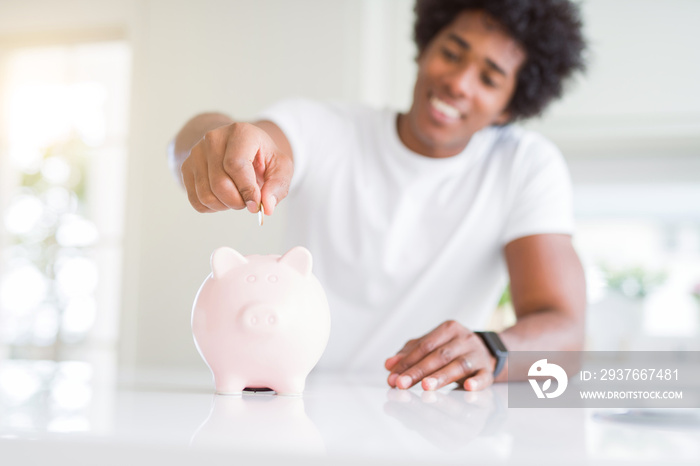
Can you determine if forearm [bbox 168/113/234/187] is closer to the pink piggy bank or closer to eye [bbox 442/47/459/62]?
the pink piggy bank

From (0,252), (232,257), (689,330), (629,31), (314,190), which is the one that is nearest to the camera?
(232,257)

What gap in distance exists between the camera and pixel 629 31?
7.69 feet

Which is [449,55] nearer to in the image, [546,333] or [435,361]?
[546,333]

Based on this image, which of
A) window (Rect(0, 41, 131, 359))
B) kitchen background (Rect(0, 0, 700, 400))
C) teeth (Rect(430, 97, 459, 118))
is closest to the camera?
teeth (Rect(430, 97, 459, 118))

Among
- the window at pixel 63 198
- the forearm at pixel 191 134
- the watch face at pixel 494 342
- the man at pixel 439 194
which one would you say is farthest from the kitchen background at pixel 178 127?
the watch face at pixel 494 342

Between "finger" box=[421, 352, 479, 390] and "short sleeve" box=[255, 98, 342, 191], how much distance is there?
64cm

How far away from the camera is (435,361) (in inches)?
33.0

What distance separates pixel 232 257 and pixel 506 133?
998 mm

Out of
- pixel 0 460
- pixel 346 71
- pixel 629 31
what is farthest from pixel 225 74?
pixel 0 460

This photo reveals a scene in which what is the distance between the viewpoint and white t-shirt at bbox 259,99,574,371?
1366 mm

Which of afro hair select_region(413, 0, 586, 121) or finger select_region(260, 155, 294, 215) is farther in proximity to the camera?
afro hair select_region(413, 0, 586, 121)

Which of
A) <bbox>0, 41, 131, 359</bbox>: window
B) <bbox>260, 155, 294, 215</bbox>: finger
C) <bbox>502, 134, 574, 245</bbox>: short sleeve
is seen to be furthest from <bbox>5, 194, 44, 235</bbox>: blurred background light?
<bbox>260, 155, 294, 215</bbox>: finger

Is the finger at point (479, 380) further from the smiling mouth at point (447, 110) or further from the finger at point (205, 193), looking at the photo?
the smiling mouth at point (447, 110)

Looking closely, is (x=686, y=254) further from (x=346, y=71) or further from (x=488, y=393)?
(x=488, y=393)
